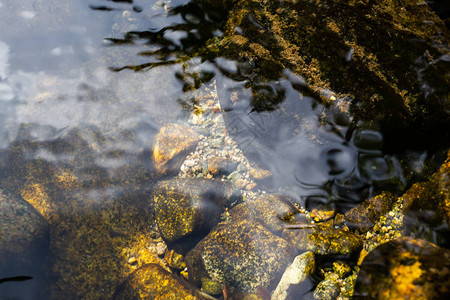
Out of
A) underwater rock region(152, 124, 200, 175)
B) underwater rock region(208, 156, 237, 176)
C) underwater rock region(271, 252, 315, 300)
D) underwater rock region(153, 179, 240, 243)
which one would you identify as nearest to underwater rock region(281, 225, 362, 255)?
underwater rock region(271, 252, 315, 300)

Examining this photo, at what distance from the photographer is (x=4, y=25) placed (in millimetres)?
6211

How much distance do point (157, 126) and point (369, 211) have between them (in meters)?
3.80

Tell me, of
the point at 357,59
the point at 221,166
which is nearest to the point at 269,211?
the point at 221,166

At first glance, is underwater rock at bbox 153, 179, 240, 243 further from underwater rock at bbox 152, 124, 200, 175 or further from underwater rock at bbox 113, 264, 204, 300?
underwater rock at bbox 113, 264, 204, 300

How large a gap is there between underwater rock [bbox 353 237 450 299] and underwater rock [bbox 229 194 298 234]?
1.41m

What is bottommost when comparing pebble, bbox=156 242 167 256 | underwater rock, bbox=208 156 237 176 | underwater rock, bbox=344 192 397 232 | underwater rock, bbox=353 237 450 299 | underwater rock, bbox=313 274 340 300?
pebble, bbox=156 242 167 256

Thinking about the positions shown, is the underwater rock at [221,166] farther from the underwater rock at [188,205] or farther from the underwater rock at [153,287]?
the underwater rock at [153,287]

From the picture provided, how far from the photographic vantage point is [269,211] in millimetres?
3768

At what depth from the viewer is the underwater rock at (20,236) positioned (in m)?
3.44

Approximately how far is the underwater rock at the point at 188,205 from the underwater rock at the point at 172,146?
33 cm

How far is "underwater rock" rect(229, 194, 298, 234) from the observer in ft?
12.0

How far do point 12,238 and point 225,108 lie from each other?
3.81m

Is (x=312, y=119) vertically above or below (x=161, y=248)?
above

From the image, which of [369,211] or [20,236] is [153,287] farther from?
[369,211]
